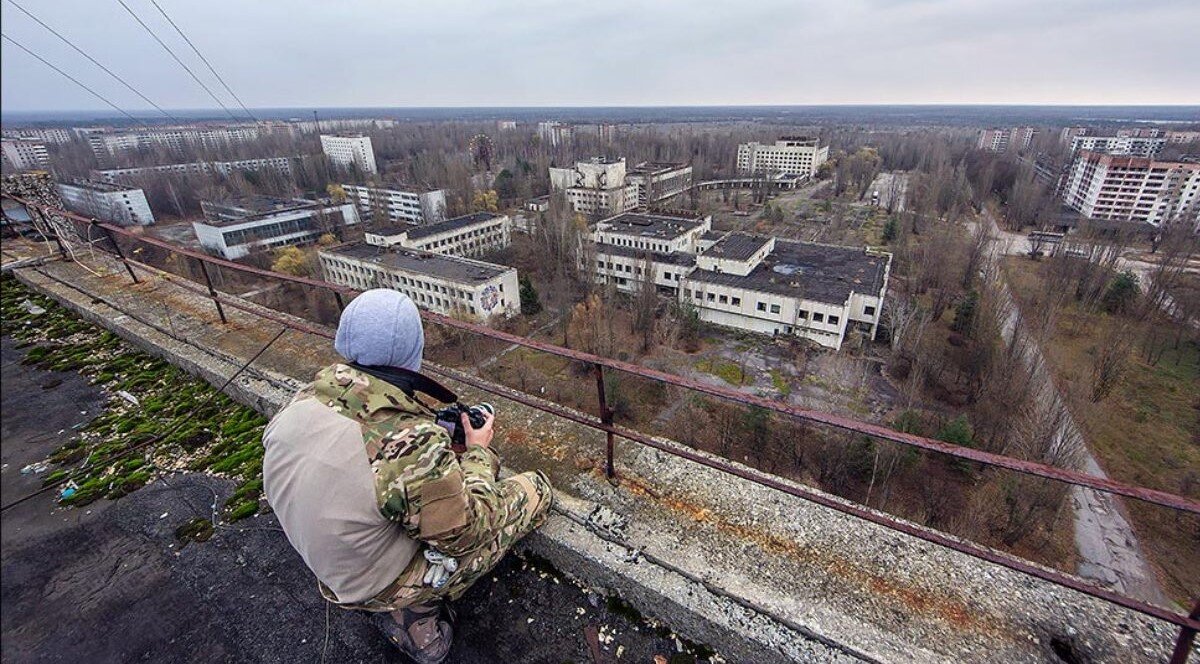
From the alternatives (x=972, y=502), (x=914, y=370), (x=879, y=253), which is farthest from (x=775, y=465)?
(x=879, y=253)

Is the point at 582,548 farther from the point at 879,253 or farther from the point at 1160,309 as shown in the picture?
the point at 1160,309

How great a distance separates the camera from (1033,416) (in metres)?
9.36

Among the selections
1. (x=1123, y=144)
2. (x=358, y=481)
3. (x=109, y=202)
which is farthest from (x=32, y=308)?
(x=1123, y=144)

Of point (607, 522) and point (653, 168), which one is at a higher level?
point (607, 522)

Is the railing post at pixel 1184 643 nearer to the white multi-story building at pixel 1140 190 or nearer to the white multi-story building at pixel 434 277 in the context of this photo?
the white multi-story building at pixel 434 277

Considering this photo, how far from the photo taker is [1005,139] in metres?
54.1

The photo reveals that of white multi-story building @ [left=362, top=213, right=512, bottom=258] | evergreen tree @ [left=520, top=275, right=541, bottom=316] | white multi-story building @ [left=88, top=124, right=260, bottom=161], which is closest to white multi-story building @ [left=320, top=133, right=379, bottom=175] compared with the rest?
white multi-story building @ [left=88, top=124, right=260, bottom=161]

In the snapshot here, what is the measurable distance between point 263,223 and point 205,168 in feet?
73.2

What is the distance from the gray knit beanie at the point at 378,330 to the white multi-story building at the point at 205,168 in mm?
44508

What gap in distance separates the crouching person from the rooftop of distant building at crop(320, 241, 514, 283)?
46.2ft

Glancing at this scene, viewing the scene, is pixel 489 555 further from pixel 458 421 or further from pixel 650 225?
pixel 650 225

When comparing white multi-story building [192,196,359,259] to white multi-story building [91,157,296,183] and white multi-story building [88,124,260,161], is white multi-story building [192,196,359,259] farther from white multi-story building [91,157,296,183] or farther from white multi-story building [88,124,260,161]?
white multi-story building [88,124,260,161]

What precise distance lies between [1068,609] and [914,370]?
10755mm

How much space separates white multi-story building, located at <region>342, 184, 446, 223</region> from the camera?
93.0 feet
